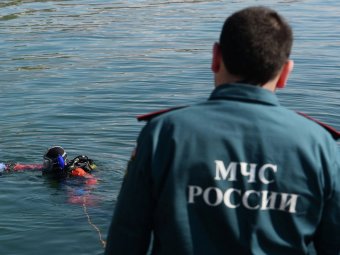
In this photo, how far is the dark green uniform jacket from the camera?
2.48 meters

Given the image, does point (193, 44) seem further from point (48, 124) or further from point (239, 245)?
point (239, 245)

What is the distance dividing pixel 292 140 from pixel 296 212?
9.2 inches

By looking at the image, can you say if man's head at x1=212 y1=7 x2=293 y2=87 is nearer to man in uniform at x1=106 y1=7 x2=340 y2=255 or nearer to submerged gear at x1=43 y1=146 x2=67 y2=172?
man in uniform at x1=106 y1=7 x2=340 y2=255

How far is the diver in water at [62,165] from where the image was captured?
27.5ft

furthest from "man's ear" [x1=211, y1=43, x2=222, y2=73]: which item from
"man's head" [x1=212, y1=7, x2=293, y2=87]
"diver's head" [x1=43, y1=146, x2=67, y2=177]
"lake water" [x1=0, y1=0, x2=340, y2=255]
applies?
"diver's head" [x1=43, y1=146, x2=67, y2=177]

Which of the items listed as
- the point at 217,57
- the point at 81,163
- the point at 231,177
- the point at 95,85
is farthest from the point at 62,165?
the point at 231,177

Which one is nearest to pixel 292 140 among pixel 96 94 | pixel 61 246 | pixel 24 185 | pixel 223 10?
pixel 61 246

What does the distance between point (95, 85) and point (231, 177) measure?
1092cm

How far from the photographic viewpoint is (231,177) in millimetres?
2484

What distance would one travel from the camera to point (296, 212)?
254cm

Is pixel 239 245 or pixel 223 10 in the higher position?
pixel 239 245

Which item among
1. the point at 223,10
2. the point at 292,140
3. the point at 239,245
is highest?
the point at 292,140

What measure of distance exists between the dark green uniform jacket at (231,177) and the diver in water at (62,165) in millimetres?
5871

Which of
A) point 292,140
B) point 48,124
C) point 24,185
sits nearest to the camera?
point 292,140
